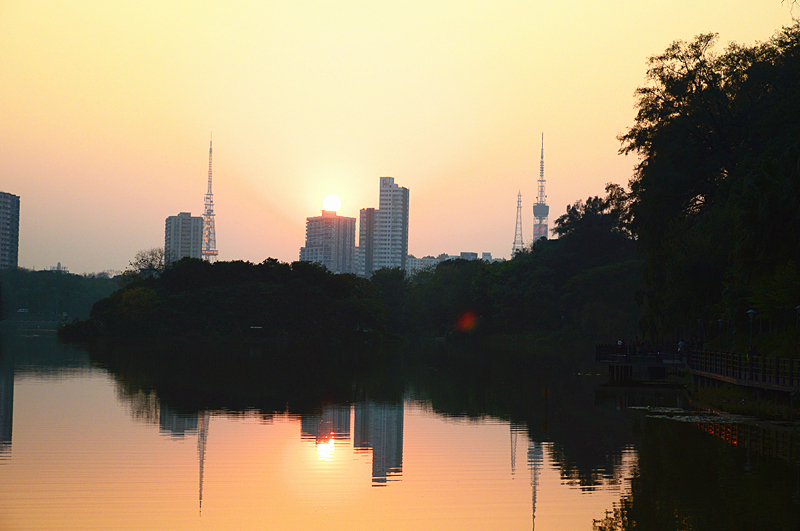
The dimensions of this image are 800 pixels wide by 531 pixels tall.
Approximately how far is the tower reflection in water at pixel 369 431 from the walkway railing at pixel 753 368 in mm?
13866

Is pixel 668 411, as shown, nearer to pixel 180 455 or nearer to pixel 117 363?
pixel 180 455

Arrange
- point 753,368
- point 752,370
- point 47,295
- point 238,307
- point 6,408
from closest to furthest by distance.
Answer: point 6,408, point 752,370, point 753,368, point 238,307, point 47,295

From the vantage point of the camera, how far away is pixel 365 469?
2072 centimetres

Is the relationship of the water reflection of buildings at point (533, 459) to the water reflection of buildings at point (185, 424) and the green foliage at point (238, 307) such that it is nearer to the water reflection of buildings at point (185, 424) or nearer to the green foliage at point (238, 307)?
the water reflection of buildings at point (185, 424)

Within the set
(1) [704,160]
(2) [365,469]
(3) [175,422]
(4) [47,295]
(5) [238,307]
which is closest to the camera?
(2) [365,469]

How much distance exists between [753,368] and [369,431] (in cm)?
1632

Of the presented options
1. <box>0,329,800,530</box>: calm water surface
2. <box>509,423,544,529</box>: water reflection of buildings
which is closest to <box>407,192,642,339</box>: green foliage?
<box>0,329,800,530</box>: calm water surface

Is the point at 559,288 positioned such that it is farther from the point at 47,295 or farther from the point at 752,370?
the point at 47,295

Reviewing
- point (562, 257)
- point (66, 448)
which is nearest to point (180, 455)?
point (66, 448)

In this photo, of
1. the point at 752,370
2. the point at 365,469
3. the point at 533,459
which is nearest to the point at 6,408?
the point at 365,469

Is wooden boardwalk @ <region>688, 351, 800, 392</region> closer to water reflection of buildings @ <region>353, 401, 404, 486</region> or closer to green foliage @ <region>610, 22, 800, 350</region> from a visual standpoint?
green foliage @ <region>610, 22, 800, 350</region>

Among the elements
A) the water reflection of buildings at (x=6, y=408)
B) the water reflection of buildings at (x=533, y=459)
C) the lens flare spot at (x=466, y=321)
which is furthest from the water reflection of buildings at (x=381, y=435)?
the lens flare spot at (x=466, y=321)

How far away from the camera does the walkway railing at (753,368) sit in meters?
28.7

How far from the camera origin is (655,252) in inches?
1950
